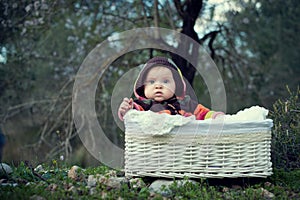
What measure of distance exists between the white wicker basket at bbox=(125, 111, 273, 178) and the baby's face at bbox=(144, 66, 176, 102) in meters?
0.57

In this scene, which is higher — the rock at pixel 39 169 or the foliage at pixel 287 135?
the foliage at pixel 287 135

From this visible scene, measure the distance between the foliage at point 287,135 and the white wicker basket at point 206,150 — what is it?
0.86 m

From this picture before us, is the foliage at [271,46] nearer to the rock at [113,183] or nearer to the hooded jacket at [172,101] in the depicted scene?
the hooded jacket at [172,101]

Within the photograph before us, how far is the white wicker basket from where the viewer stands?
3348mm

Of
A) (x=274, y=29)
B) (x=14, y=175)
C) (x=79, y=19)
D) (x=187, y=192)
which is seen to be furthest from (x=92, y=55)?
(x=274, y=29)

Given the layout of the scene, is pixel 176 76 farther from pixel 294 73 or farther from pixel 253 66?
pixel 294 73

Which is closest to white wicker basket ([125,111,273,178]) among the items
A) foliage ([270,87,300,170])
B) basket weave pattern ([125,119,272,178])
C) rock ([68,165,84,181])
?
basket weave pattern ([125,119,272,178])

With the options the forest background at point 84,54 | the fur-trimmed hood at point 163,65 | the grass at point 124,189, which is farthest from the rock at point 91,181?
the forest background at point 84,54

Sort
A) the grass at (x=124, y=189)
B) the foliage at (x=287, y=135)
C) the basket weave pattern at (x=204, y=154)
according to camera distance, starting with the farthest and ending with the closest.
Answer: the foliage at (x=287, y=135) → the basket weave pattern at (x=204, y=154) → the grass at (x=124, y=189)

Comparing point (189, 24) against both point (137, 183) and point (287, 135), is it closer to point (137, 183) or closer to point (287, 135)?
point (287, 135)

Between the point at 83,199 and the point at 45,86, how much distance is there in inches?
205

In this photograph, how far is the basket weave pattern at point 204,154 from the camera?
337 centimetres

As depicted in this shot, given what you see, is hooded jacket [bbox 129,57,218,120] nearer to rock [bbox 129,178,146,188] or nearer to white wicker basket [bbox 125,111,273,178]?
white wicker basket [bbox 125,111,273,178]

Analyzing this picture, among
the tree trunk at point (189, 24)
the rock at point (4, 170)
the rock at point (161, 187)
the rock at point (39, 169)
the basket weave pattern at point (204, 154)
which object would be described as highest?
the tree trunk at point (189, 24)
